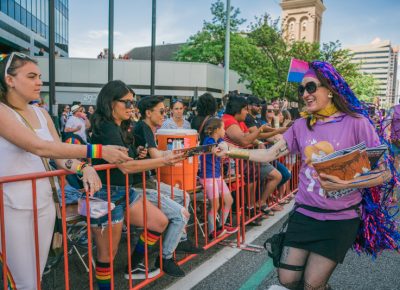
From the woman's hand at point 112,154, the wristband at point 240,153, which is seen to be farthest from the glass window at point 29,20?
the woman's hand at point 112,154

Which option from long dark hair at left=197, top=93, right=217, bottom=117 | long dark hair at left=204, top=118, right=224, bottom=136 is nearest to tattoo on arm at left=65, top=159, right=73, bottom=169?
long dark hair at left=204, top=118, right=224, bottom=136

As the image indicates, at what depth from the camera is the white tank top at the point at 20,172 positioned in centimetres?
240

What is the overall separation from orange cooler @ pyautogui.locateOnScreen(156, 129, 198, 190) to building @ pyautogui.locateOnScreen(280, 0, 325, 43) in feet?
258

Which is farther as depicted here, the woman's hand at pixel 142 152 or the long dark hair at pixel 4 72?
the woman's hand at pixel 142 152

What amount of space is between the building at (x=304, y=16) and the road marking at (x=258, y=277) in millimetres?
79223

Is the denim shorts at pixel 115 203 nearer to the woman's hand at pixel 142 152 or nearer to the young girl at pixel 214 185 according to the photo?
the woman's hand at pixel 142 152

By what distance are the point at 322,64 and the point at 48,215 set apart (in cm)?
216

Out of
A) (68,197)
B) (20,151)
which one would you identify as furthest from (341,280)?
(20,151)

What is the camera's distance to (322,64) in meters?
2.79

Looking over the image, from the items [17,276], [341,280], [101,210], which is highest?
[101,210]

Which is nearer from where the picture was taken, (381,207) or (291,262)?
(291,262)

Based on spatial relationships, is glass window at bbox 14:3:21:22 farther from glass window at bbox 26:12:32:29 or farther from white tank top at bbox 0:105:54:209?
white tank top at bbox 0:105:54:209

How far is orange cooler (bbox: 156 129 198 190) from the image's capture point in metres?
4.45

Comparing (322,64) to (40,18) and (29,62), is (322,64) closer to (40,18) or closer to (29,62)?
(29,62)
